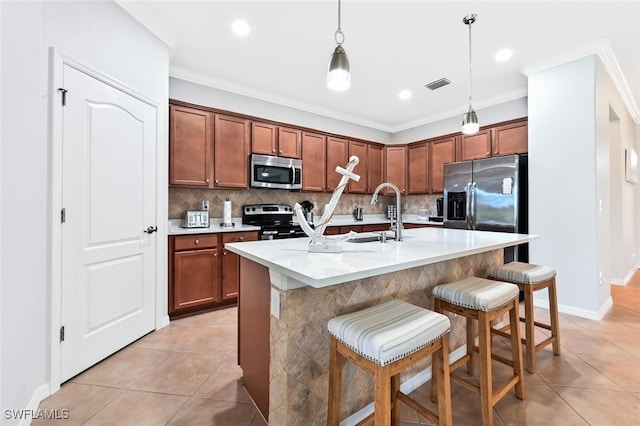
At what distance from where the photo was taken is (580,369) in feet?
6.63

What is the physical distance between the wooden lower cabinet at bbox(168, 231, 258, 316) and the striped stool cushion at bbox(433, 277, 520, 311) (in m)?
2.00

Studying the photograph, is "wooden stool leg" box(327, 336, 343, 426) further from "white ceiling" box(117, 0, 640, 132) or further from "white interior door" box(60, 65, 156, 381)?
"white ceiling" box(117, 0, 640, 132)

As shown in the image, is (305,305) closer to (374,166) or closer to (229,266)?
(229,266)

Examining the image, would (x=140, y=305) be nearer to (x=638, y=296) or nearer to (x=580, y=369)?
(x=580, y=369)

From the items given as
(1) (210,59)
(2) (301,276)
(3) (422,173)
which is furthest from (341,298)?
(3) (422,173)

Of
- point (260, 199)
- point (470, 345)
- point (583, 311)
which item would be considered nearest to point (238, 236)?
point (260, 199)

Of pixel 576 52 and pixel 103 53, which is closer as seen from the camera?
pixel 103 53

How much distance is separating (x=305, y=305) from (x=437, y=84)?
Answer: 11.8 feet

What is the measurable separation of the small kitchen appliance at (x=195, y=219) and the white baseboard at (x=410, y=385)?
2630 mm

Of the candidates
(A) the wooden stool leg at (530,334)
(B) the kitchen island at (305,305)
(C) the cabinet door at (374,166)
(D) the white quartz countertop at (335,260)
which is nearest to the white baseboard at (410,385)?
(B) the kitchen island at (305,305)

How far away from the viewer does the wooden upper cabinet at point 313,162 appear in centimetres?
430

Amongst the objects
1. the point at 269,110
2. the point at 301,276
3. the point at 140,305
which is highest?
the point at 269,110

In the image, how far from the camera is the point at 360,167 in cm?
500

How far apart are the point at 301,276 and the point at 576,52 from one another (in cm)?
377
